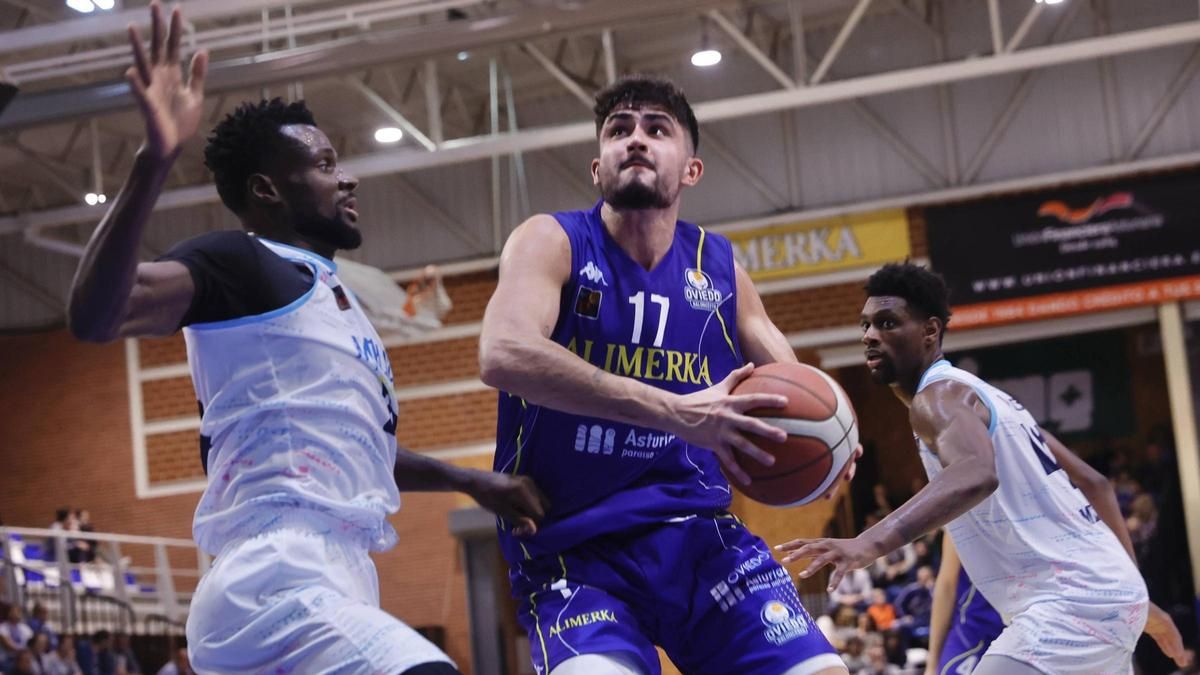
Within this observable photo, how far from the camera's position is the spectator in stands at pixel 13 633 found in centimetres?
1370

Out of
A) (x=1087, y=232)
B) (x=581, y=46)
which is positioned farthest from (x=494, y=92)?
(x=1087, y=232)

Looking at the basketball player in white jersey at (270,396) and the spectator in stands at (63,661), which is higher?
the basketball player in white jersey at (270,396)

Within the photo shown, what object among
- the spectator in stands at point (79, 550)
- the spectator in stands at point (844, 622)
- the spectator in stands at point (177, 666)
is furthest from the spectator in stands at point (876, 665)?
the spectator in stands at point (79, 550)

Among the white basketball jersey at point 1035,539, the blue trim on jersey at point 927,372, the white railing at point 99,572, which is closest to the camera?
the white basketball jersey at point 1035,539

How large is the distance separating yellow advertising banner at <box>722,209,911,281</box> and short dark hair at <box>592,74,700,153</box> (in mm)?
14660

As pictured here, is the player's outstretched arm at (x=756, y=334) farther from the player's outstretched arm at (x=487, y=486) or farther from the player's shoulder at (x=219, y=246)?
the player's shoulder at (x=219, y=246)

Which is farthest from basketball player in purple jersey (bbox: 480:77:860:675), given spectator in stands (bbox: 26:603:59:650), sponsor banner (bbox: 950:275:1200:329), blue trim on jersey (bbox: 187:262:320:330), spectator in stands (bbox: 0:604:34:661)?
sponsor banner (bbox: 950:275:1200:329)

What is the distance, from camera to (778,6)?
18797mm

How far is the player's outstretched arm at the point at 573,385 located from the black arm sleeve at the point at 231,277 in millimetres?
552

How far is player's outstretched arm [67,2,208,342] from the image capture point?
110 inches

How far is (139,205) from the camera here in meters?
2.78

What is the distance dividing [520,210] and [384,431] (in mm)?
17042

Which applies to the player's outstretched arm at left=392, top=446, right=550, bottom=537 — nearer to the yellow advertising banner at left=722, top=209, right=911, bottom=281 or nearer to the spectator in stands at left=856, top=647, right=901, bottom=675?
the spectator in stands at left=856, top=647, right=901, bottom=675

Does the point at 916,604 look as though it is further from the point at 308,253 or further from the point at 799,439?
the point at 308,253
